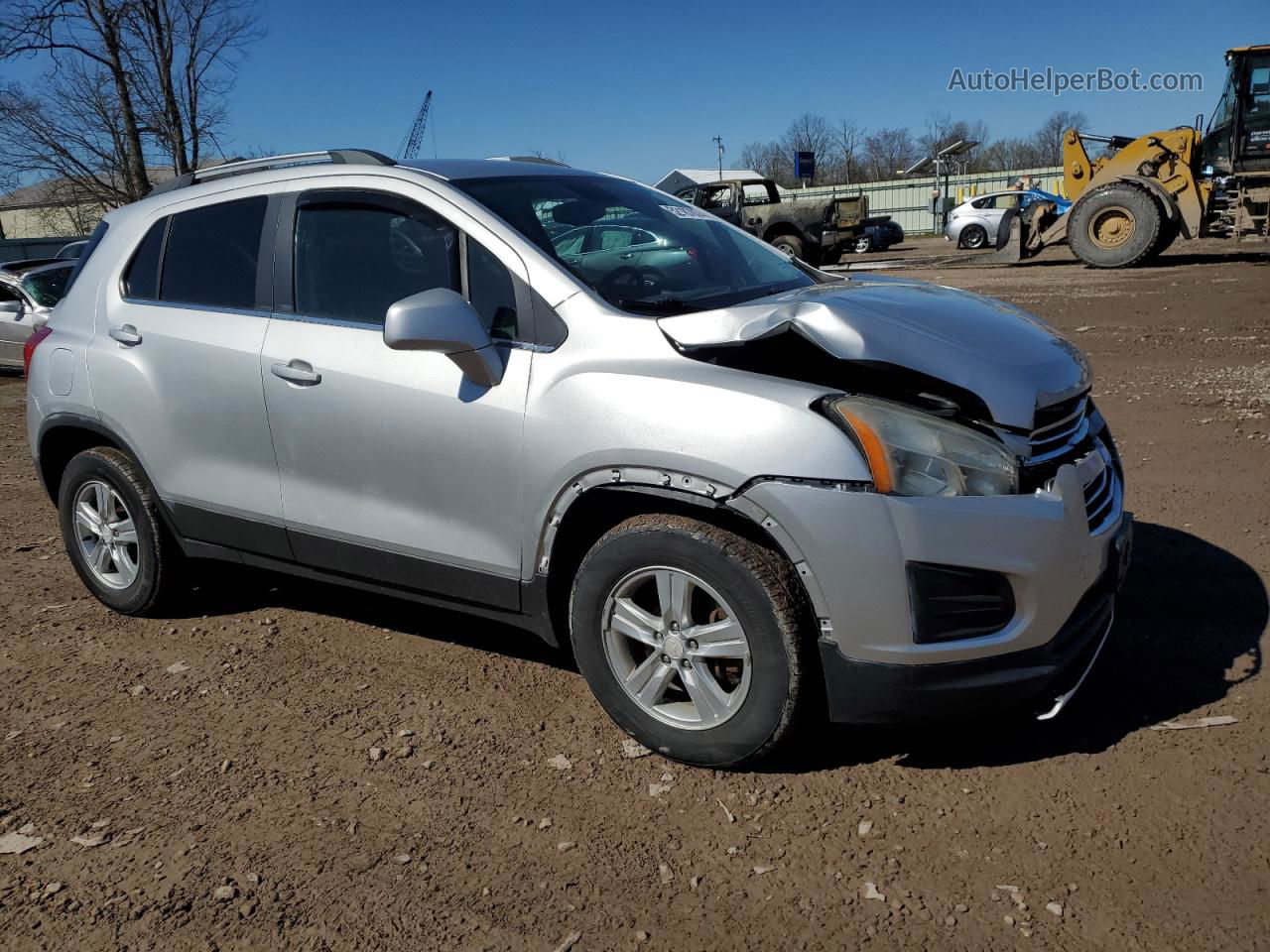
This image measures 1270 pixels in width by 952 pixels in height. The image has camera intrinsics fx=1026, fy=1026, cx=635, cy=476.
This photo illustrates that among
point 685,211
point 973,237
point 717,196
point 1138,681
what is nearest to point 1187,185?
point 717,196

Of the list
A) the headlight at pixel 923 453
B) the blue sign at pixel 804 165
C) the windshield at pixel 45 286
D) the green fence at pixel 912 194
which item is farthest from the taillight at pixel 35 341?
the green fence at pixel 912 194

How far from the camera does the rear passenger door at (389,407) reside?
10.5 ft

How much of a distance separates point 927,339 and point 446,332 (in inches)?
54.3

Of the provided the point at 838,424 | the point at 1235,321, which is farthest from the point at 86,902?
the point at 1235,321

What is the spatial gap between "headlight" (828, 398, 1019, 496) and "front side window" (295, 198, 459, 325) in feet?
4.79

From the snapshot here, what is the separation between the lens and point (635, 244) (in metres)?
3.64

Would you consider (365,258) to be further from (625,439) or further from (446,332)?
(625,439)

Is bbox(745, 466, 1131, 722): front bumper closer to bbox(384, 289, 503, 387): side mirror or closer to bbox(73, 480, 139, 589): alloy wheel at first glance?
bbox(384, 289, 503, 387): side mirror

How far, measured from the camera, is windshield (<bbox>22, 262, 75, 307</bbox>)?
1231 centimetres

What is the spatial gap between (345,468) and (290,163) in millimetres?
1292

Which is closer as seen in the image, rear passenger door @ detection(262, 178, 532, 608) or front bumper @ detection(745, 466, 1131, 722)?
front bumper @ detection(745, 466, 1131, 722)

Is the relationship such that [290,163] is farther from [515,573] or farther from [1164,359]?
[1164,359]

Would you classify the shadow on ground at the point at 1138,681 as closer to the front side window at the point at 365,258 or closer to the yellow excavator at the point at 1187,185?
the front side window at the point at 365,258

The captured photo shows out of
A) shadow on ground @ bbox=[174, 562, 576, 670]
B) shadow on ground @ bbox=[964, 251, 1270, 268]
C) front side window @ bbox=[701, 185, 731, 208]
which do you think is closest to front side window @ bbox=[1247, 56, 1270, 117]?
shadow on ground @ bbox=[964, 251, 1270, 268]
